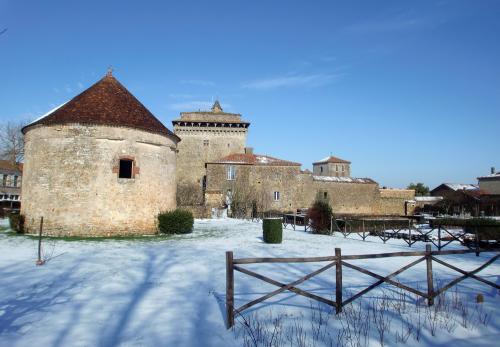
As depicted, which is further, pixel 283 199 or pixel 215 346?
pixel 283 199

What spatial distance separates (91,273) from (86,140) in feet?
28.9

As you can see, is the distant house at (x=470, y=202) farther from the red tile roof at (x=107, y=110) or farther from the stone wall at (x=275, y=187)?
the red tile roof at (x=107, y=110)

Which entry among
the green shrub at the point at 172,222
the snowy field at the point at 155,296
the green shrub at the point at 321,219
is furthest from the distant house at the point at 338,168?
the snowy field at the point at 155,296

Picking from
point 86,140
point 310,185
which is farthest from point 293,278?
point 310,185

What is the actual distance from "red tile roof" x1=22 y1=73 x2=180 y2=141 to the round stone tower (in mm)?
43

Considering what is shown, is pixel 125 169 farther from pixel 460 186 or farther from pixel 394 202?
pixel 460 186

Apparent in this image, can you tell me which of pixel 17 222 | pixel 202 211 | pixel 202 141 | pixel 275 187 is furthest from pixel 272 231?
pixel 202 141

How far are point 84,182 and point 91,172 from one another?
20.9 inches

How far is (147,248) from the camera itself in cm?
1295

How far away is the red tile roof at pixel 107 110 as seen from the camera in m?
16.2

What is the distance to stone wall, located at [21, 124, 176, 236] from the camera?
51.3 feet

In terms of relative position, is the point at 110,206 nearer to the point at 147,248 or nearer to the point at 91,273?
the point at 147,248

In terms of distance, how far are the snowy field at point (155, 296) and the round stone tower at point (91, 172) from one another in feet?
11.0

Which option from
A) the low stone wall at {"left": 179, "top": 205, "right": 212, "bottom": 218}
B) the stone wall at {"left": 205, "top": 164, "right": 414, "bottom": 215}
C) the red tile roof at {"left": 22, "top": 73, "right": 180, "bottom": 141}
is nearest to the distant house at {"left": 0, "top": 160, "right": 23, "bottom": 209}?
the stone wall at {"left": 205, "top": 164, "right": 414, "bottom": 215}
